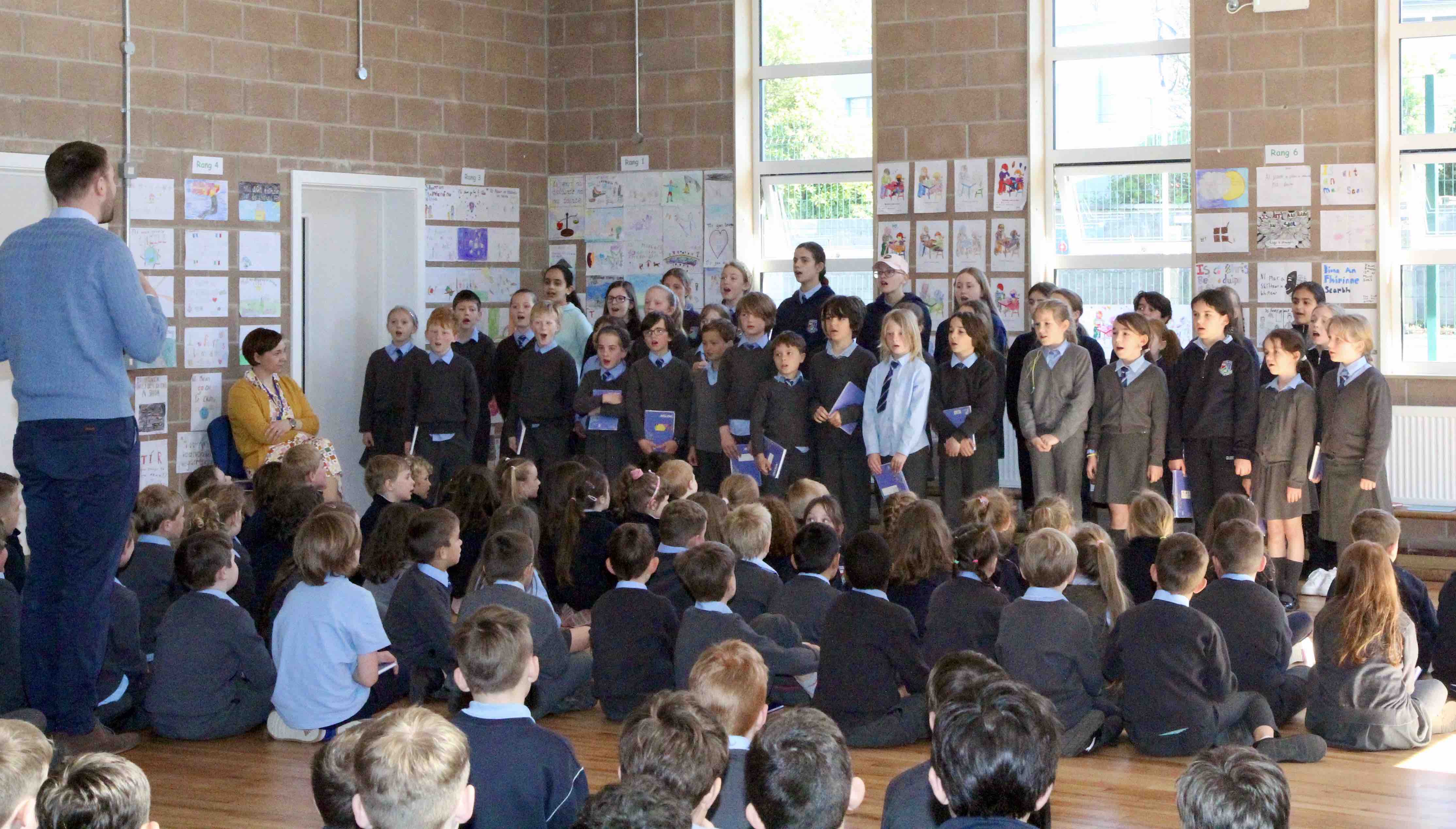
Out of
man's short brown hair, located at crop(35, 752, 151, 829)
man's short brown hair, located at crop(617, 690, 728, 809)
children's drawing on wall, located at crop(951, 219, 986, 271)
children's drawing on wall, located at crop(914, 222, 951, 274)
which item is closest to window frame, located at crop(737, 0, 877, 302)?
children's drawing on wall, located at crop(914, 222, 951, 274)

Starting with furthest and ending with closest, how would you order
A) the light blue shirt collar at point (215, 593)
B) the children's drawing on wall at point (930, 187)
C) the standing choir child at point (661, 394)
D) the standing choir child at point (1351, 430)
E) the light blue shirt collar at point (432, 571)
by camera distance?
the children's drawing on wall at point (930, 187) < the standing choir child at point (661, 394) < the standing choir child at point (1351, 430) < the light blue shirt collar at point (432, 571) < the light blue shirt collar at point (215, 593)

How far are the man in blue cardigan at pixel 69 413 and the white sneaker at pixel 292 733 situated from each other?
889mm

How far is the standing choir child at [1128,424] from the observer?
756 cm

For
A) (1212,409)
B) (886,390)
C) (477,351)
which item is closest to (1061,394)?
(1212,409)

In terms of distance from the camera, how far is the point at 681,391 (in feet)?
27.6

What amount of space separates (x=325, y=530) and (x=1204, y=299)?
181 inches

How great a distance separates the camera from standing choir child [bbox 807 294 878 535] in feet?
26.0

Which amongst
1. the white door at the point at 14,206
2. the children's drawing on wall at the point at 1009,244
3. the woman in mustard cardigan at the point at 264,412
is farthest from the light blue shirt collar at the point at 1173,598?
the white door at the point at 14,206

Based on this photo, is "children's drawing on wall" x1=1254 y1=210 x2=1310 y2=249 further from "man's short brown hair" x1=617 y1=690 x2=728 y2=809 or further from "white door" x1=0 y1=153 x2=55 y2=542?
"man's short brown hair" x1=617 y1=690 x2=728 y2=809

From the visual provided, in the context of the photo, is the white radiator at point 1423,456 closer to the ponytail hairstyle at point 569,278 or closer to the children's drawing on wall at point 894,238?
the children's drawing on wall at point 894,238

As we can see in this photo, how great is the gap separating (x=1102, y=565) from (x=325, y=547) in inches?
101

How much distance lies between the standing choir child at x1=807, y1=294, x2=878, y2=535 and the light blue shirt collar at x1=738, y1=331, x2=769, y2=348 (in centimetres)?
31

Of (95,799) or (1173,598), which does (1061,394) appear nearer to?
Answer: (1173,598)

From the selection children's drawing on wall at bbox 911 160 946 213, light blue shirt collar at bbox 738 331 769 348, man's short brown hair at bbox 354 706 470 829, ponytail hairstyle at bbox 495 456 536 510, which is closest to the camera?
man's short brown hair at bbox 354 706 470 829
